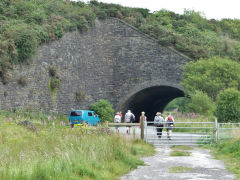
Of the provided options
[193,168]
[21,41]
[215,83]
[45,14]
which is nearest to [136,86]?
[215,83]

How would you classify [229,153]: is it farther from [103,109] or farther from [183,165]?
[103,109]

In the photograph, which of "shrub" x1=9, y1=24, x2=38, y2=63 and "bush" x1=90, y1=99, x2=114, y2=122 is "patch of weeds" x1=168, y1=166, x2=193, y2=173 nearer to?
"shrub" x1=9, y1=24, x2=38, y2=63

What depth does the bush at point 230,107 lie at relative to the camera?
24.2m

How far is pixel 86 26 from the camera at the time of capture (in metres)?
33.0

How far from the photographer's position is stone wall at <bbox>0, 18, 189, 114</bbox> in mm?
29234

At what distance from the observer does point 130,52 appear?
35438 millimetres

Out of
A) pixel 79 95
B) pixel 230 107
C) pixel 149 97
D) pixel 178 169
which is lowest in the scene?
pixel 178 169

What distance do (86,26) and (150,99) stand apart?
1123 centimetres

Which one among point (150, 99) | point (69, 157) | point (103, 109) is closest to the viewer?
point (69, 157)

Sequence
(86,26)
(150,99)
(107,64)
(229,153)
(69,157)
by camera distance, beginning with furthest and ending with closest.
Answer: (150,99)
(107,64)
(86,26)
(229,153)
(69,157)

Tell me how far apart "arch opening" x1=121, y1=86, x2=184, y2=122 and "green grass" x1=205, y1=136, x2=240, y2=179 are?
57.5 feet

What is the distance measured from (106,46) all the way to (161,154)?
22222 millimetres

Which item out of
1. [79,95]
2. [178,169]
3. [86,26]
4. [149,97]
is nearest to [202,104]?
[79,95]

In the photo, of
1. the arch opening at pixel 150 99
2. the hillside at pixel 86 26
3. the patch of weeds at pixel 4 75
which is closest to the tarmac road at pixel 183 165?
the patch of weeds at pixel 4 75
